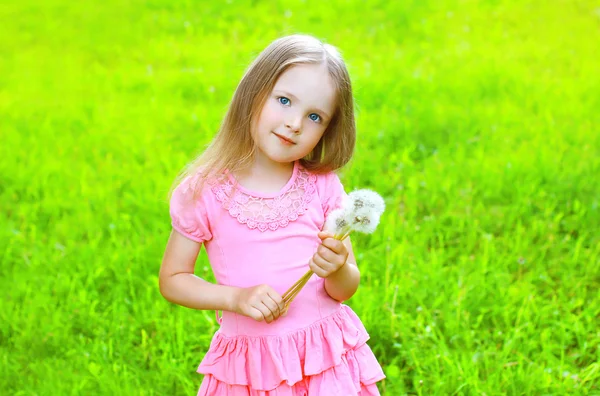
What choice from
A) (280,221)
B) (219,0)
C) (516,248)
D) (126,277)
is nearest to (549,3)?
(219,0)

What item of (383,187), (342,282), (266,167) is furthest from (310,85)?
(383,187)

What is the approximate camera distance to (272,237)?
188 centimetres

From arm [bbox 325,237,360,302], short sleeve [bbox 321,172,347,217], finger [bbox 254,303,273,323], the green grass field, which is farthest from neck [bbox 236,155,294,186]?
the green grass field

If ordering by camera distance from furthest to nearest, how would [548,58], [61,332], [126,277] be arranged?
[548,58]
[126,277]
[61,332]

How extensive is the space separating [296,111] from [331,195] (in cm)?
29

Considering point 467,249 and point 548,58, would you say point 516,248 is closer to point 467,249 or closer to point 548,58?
point 467,249

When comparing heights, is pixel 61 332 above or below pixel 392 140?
below

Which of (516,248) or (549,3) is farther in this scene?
(549,3)

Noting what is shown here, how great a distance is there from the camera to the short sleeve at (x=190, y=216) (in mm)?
1891

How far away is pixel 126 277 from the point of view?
10.4 ft

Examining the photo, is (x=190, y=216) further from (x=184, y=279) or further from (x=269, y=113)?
(x=269, y=113)

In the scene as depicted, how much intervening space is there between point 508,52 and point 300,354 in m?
4.40

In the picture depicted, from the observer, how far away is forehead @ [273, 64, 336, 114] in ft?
6.02

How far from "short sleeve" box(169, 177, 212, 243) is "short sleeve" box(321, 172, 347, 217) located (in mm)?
309
